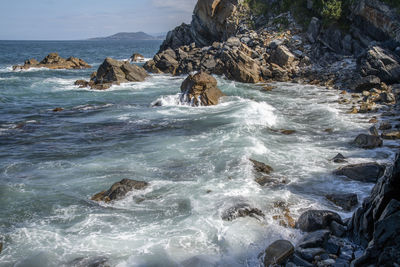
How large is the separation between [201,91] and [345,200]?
650 inches

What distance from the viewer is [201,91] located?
83.0 ft

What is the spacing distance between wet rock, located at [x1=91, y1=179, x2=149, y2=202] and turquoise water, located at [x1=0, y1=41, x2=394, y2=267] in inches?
11.1

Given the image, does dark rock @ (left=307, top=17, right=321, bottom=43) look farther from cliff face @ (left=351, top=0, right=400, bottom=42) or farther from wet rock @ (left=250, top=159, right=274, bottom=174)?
wet rock @ (left=250, top=159, right=274, bottom=174)

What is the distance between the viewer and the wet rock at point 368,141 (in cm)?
1458

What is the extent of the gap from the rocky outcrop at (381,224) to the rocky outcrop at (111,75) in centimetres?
2933

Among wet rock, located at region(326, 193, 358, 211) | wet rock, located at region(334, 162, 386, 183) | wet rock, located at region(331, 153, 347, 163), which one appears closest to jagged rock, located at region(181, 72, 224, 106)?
wet rock, located at region(331, 153, 347, 163)

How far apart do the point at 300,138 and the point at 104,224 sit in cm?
1055

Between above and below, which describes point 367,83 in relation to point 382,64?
below

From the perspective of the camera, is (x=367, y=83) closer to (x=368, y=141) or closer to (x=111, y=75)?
(x=368, y=141)

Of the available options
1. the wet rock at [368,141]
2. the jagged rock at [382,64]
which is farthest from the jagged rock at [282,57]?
the wet rock at [368,141]

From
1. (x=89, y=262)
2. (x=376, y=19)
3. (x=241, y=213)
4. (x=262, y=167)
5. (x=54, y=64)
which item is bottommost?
(x=89, y=262)

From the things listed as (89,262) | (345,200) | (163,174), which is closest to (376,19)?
(345,200)

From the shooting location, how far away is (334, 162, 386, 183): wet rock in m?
11.5

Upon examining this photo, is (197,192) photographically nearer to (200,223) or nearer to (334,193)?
(200,223)
